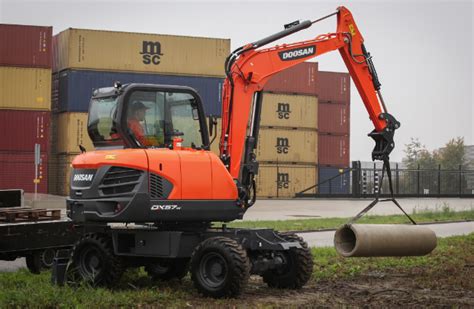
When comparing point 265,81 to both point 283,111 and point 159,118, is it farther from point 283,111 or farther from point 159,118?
point 283,111

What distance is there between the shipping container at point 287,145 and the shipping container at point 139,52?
731 centimetres

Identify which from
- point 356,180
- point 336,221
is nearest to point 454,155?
point 356,180

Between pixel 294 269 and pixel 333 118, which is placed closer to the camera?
pixel 294 269

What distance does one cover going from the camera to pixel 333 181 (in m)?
50.4

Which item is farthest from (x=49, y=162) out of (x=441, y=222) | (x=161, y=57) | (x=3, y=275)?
(x=3, y=275)

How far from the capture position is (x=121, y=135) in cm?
1089

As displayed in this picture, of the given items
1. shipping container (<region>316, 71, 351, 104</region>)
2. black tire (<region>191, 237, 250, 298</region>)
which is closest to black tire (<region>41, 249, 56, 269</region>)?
black tire (<region>191, 237, 250, 298</region>)

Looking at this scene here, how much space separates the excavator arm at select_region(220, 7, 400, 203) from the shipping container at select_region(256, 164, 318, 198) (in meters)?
32.7

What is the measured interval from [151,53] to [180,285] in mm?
28018

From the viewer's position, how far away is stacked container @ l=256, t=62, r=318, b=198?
4600 cm

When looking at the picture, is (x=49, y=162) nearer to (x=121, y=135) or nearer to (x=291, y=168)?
(x=291, y=168)

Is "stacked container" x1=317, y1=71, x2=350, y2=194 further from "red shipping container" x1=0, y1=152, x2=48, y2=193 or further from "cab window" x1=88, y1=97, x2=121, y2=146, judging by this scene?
"cab window" x1=88, y1=97, x2=121, y2=146

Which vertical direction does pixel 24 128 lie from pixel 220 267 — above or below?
above

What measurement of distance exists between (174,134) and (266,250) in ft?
6.60
